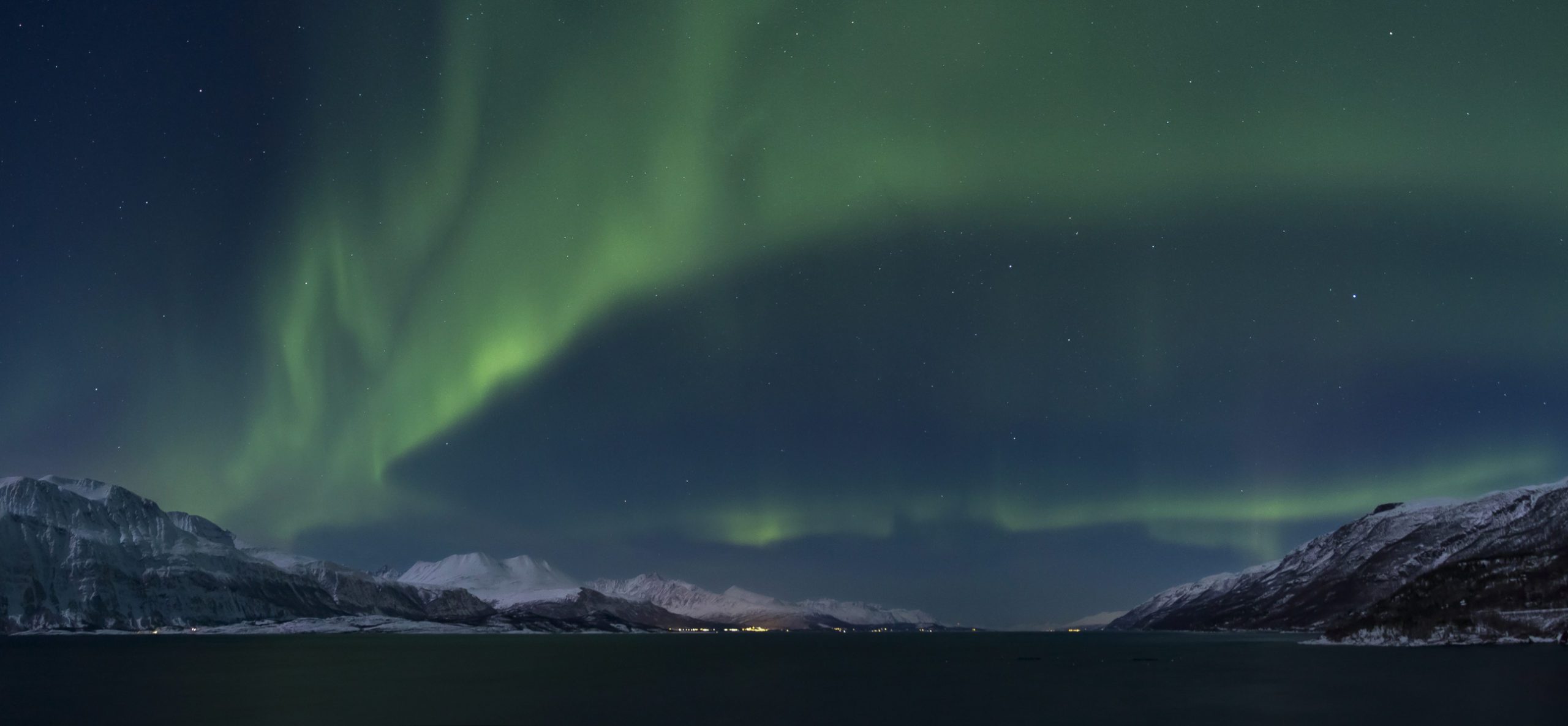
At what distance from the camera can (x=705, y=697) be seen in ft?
392

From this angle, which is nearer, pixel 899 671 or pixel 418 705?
pixel 418 705

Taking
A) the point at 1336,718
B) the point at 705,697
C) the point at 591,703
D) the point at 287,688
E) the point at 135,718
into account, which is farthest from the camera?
the point at 287,688

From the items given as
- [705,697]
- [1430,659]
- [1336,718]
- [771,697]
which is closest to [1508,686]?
[1336,718]

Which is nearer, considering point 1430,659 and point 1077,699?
point 1077,699

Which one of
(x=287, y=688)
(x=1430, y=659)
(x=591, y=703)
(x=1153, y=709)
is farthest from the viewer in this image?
(x=1430, y=659)

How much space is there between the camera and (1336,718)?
8731cm

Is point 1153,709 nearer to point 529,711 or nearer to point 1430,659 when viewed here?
point 529,711

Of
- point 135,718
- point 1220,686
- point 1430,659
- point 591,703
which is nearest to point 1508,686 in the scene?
point 1220,686

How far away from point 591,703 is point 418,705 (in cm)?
1813

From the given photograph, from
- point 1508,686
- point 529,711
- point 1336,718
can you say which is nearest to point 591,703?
point 529,711

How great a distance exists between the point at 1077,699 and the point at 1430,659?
4149 inches

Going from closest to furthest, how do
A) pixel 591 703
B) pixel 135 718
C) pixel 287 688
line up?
pixel 135 718 → pixel 591 703 → pixel 287 688

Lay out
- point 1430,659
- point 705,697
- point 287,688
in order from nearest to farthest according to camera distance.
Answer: point 705,697 → point 287,688 → point 1430,659

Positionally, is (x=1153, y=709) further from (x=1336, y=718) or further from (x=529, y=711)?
(x=529, y=711)
